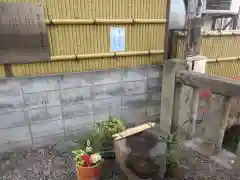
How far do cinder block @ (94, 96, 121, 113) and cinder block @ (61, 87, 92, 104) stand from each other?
32cm

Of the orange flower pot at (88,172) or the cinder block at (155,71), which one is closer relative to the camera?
the orange flower pot at (88,172)

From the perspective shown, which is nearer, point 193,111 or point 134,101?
point 193,111

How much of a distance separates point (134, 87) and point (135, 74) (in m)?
0.38

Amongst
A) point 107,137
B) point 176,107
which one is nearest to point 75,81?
point 107,137

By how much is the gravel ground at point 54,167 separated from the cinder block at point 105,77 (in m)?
1.96

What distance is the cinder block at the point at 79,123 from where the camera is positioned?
5012 mm

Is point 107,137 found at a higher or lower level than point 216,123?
lower

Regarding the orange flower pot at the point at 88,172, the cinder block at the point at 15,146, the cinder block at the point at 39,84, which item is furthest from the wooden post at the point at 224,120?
the cinder block at the point at 15,146

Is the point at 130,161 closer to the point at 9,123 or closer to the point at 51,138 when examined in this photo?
the point at 51,138

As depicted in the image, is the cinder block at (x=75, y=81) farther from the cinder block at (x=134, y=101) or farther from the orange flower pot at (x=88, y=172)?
the orange flower pot at (x=88, y=172)

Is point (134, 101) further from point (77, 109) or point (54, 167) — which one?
Result: point (54, 167)

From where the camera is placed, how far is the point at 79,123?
5.11m

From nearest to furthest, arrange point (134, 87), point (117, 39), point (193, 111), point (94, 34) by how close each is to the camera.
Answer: point (193, 111) → point (94, 34) → point (117, 39) → point (134, 87)

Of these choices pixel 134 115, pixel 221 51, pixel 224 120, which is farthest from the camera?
pixel 221 51
